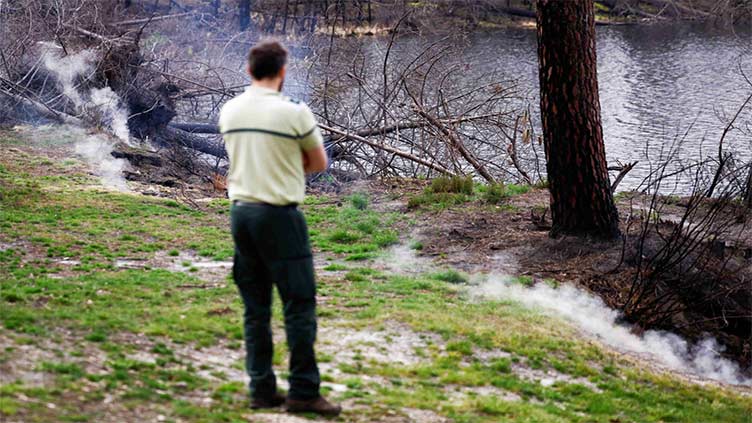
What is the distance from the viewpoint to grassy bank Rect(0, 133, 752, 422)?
559cm

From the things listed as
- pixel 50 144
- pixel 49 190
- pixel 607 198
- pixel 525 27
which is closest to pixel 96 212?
pixel 49 190

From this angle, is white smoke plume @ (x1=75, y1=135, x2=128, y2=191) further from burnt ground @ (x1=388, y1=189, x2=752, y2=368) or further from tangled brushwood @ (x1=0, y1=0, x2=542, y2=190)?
burnt ground @ (x1=388, y1=189, x2=752, y2=368)

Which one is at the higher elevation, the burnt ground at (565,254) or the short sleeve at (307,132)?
the short sleeve at (307,132)

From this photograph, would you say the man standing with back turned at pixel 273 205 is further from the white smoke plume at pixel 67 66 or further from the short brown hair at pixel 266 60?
the white smoke plume at pixel 67 66

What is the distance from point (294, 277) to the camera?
207 inches

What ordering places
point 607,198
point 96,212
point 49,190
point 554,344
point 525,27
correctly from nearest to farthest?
1. point 554,344
2. point 607,198
3. point 96,212
4. point 49,190
5. point 525,27

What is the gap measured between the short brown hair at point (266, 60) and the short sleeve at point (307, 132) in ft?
0.84

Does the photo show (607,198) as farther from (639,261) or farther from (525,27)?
(525,27)

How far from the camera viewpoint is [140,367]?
19.5 ft

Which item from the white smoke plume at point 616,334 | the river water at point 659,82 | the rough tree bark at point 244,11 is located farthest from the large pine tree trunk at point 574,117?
the rough tree bark at point 244,11

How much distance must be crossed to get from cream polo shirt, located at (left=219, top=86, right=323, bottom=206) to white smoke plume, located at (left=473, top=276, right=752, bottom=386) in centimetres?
440

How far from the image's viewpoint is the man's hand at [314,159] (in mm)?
5340

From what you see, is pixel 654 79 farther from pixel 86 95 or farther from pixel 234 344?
pixel 234 344

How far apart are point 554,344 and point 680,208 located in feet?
20.6
